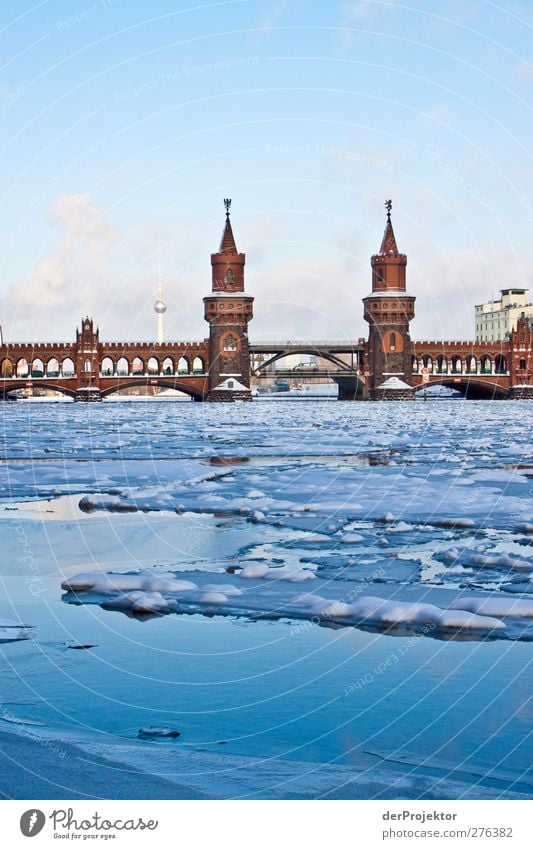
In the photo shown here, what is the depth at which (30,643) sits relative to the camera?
7.44 metres

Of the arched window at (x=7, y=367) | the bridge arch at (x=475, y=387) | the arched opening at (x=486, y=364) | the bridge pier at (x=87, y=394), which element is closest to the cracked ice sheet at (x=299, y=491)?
the bridge pier at (x=87, y=394)

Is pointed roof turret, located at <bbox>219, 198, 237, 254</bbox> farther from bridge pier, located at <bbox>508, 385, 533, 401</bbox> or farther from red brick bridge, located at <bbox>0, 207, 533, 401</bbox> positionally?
bridge pier, located at <bbox>508, 385, 533, 401</bbox>

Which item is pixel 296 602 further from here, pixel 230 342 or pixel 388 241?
pixel 388 241

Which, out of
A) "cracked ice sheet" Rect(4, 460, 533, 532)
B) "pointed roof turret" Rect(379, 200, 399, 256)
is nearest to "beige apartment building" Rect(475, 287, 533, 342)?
"pointed roof turret" Rect(379, 200, 399, 256)

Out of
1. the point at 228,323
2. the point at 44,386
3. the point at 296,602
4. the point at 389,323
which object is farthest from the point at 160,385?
the point at 296,602

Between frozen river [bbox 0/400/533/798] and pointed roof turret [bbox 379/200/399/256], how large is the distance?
8852cm

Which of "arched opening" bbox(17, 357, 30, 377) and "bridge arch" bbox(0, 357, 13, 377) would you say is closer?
"bridge arch" bbox(0, 357, 13, 377)

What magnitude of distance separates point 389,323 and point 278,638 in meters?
96.1

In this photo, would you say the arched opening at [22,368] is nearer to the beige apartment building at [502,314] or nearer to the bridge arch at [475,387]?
the bridge arch at [475,387]

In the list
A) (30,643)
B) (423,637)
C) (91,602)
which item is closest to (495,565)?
(423,637)

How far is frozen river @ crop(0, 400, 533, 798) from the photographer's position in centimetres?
534

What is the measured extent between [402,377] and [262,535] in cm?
8995
